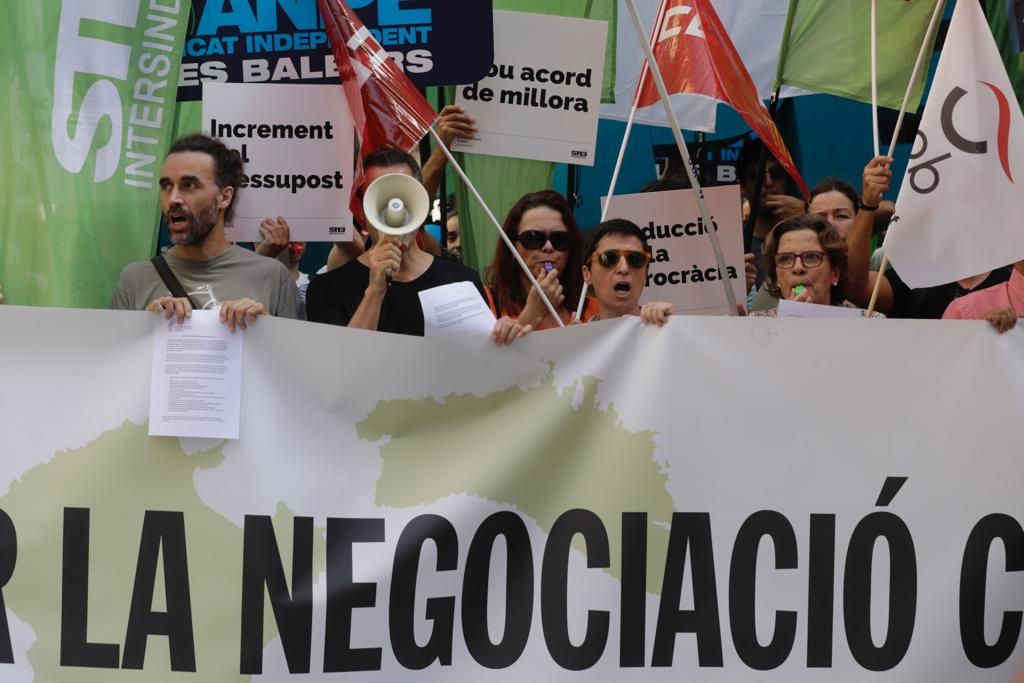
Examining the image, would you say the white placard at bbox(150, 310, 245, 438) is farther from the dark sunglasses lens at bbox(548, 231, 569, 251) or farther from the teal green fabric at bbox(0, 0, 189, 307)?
the dark sunglasses lens at bbox(548, 231, 569, 251)

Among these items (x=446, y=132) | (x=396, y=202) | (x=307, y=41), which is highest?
(x=307, y=41)

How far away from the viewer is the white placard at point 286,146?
198 inches

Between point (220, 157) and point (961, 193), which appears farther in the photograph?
point (220, 157)

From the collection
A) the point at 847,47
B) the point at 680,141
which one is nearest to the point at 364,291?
the point at 680,141

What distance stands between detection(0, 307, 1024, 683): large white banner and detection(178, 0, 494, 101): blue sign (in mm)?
1576

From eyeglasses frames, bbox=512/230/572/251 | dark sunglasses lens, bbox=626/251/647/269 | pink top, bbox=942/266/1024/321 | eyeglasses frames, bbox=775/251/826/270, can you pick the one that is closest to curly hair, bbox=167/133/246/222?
eyeglasses frames, bbox=512/230/572/251

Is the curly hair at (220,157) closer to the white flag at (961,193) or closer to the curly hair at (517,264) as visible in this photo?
the curly hair at (517,264)

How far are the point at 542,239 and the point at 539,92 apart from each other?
2.71 feet

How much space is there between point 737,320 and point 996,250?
0.80 meters

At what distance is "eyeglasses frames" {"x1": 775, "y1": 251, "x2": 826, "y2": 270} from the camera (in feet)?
15.4

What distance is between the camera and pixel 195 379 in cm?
384

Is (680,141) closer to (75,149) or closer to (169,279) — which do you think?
(169,279)

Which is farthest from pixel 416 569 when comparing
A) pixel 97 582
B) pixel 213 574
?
pixel 97 582

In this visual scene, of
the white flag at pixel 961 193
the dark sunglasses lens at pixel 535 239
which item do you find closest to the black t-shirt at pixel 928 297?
the white flag at pixel 961 193
